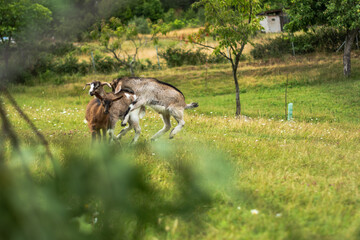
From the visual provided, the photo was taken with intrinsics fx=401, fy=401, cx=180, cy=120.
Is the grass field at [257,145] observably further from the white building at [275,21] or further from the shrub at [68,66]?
the white building at [275,21]

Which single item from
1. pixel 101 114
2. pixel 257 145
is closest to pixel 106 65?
pixel 101 114

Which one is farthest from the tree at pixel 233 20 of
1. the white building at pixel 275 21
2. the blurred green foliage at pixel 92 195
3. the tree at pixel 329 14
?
the white building at pixel 275 21

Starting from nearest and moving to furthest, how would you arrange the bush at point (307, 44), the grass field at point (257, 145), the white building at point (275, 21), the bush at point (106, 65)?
the grass field at point (257, 145) < the bush at point (106, 65) < the bush at point (307, 44) < the white building at point (275, 21)

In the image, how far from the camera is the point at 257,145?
314 inches

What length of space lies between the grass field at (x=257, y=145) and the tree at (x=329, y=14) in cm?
320

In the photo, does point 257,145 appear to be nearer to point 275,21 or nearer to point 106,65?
point 106,65

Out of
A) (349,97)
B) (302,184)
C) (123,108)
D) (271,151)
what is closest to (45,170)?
(302,184)

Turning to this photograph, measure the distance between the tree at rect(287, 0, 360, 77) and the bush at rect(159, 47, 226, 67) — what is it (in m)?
8.99

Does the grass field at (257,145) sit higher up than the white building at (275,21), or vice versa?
the white building at (275,21)

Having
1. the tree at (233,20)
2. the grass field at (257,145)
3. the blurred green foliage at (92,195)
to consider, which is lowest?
the grass field at (257,145)

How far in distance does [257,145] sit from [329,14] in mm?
19390

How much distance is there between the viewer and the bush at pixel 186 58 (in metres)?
34.5

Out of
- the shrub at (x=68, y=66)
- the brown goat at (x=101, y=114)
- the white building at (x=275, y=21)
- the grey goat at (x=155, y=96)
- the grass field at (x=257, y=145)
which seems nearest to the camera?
the grass field at (x=257, y=145)

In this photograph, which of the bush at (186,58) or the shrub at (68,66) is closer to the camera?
the shrub at (68,66)
